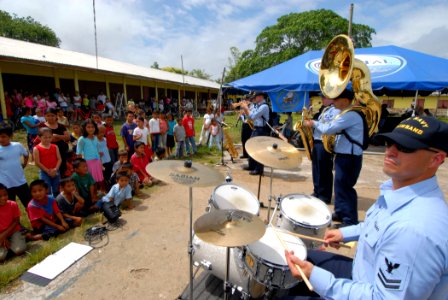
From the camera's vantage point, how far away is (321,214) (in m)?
3.23

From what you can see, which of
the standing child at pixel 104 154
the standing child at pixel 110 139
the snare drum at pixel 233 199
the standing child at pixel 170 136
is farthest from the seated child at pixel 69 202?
the standing child at pixel 170 136

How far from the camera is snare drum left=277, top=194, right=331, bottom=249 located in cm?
300

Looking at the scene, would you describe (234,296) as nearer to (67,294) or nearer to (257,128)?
(67,294)

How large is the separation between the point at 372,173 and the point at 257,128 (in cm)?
377

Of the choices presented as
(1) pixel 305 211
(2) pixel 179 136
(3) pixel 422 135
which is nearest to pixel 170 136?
(2) pixel 179 136

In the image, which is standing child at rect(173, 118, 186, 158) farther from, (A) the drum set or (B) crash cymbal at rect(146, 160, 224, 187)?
(B) crash cymbal at rect(146, 160, 224, 187)

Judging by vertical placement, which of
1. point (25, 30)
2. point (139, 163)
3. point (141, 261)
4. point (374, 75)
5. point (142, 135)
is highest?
point (25, 30)

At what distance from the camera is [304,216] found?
316 cm


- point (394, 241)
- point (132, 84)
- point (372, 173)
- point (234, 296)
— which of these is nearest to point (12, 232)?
point (234, 296)

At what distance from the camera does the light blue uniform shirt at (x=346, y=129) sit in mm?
4070

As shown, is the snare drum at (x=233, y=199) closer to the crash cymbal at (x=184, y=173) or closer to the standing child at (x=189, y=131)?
the crash cymbal at (x=184, y=173)

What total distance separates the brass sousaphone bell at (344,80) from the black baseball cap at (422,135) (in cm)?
296

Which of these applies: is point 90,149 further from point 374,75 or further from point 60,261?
point 374,75

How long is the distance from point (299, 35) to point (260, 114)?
27.1m
